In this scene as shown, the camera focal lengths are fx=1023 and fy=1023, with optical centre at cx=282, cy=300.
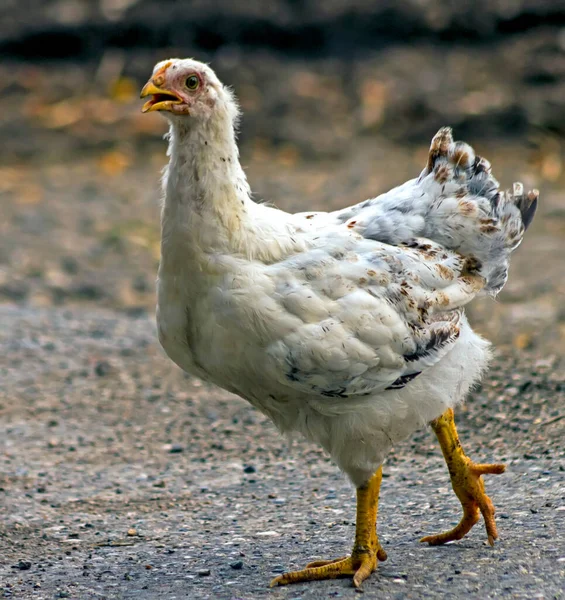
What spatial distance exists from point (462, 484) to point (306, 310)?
1232mm

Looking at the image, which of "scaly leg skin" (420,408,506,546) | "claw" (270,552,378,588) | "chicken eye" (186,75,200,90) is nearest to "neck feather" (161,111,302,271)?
"chicken eye" (186,75,200,90)

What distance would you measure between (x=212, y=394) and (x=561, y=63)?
8630mm

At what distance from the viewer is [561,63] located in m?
13.6

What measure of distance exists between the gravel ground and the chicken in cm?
30

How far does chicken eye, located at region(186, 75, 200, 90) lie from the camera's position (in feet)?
13.1

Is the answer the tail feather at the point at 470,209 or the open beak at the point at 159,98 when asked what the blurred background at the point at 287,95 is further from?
the open beak at the point at 159,98

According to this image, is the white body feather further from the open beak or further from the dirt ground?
the dirt ground

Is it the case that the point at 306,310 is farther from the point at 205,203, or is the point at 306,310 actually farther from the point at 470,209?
the point at 470,209

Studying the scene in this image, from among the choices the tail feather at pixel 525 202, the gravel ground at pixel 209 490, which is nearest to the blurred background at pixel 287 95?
the gravel ground at pixel 209 490

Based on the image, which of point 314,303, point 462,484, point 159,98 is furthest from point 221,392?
point 159,98

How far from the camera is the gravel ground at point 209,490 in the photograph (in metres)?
4.34

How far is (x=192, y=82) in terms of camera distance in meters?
3.99

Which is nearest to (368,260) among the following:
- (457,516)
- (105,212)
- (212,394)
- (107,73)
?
(457,516)

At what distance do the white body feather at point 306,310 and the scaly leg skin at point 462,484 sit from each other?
0.23m
